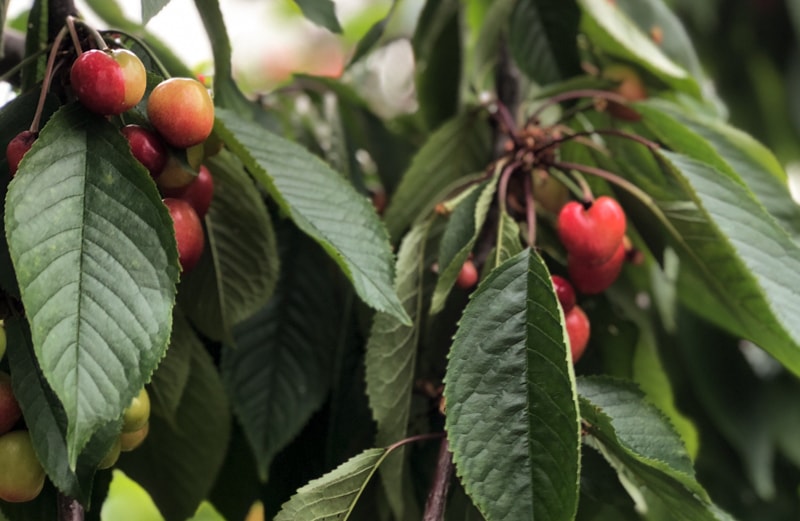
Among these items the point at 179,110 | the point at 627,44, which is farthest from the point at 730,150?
the point at 179,110

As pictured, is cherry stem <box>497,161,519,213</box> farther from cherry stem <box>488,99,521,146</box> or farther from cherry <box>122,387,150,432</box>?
cherry <box>122,387,150,432</box>

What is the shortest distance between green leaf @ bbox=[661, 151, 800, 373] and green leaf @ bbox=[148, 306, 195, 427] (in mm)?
305

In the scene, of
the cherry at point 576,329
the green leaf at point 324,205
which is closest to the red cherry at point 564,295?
the cherry at point 576,329

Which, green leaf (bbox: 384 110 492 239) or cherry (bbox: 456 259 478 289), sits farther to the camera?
green leaf (bbox: 384 110 492 239)

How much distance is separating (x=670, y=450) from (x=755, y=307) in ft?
0.35

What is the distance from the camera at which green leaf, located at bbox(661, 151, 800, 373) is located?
1.57 ft

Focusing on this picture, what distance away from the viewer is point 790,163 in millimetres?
1169

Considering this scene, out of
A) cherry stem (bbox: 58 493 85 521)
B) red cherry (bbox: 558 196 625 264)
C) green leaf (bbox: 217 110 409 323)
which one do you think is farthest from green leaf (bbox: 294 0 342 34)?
cherry stem (bbox: 58 493 85 521)

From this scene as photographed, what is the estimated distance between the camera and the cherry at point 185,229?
0.42 m

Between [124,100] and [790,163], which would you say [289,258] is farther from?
[790,163]

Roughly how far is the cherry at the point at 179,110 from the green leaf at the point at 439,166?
23 centimetres

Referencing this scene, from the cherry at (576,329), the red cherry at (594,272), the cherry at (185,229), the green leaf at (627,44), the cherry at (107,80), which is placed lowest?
the cherry at (576,329)

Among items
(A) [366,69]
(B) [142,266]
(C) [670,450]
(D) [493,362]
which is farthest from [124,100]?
(A) [366,69]

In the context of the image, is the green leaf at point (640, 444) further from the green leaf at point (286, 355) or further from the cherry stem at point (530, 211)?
the green leaf at point (286, 355)
